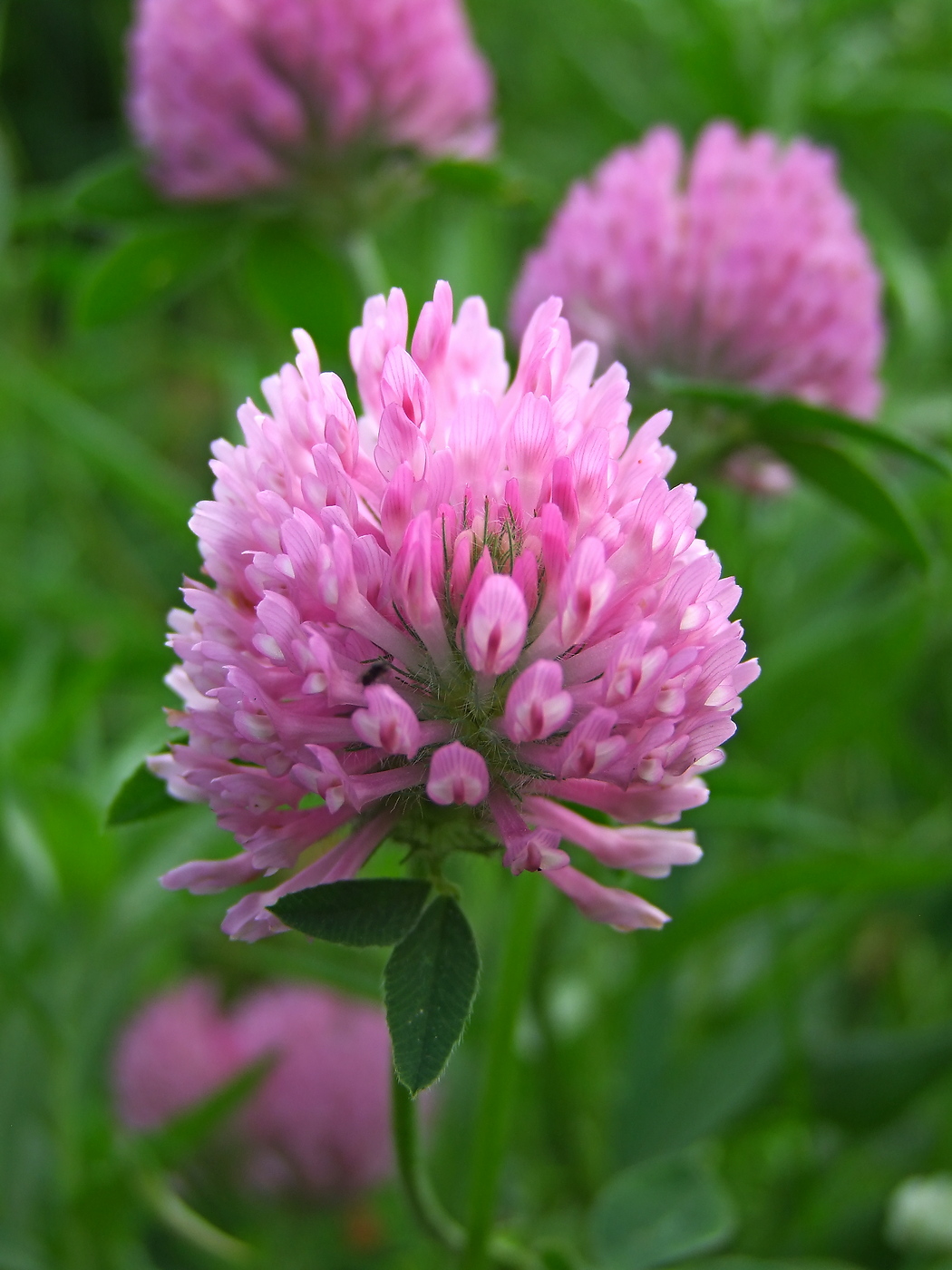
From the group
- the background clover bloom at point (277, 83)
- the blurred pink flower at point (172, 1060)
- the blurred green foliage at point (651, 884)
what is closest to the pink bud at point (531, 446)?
the blurred green foliage at point (651, 884)

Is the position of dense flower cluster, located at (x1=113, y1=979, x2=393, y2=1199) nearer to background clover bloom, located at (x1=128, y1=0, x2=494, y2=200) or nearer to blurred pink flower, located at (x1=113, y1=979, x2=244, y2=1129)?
blurred pink flower, located at (x1=113, y1=979, x2=244, y2=1129)

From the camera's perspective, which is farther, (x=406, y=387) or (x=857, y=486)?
(x=857, y=486)

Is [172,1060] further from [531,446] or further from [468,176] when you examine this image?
[531,446]

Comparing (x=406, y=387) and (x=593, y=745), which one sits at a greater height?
(x=406, y=387)

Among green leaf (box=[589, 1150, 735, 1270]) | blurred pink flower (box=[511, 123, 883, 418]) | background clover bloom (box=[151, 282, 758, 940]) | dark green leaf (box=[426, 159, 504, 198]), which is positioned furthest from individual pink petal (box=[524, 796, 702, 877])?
dark green leaf (box=[426, 159, 504, 198])

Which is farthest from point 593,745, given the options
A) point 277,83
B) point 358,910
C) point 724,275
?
point 277,83

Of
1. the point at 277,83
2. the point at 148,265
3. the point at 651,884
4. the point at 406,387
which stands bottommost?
the point at 651,884

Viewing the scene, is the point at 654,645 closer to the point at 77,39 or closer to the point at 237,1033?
the point at 237,1033
